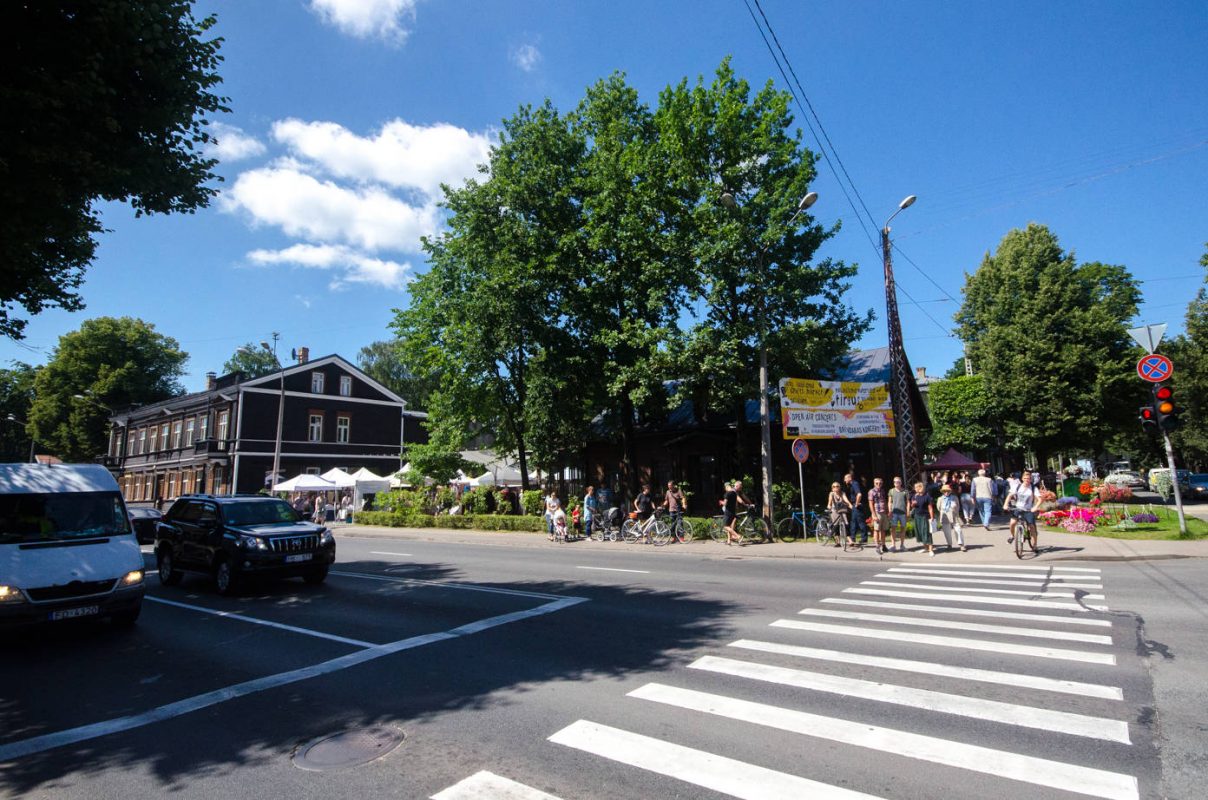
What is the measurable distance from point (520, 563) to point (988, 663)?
1126cm

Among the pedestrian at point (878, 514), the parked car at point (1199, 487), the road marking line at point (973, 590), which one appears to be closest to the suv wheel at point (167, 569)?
the road marking line at point (973, 590)

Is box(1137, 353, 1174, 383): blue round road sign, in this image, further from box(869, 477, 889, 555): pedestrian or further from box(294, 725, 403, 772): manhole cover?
box(294, 725, 403, 772): manhole cover

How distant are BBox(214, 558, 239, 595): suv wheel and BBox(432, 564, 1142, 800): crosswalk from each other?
8916mm

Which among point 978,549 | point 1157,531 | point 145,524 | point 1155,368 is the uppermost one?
point 1155,368

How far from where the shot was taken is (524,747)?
4.34 meters

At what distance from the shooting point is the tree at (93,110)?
6.93m

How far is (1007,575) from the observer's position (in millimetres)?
11336

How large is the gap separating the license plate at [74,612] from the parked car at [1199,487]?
46878mm

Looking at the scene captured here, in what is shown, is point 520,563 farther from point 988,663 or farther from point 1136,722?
point 1136,722

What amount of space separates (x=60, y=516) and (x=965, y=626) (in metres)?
11.8

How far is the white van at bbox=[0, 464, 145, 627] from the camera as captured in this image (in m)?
7.09

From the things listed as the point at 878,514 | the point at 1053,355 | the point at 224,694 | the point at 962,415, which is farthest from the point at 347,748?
the point at 962,415

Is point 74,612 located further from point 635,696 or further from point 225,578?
point 635,696

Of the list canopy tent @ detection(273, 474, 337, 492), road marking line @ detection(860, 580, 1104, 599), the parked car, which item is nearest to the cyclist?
road marking line @ detection(860, 580, 1104, 599)
